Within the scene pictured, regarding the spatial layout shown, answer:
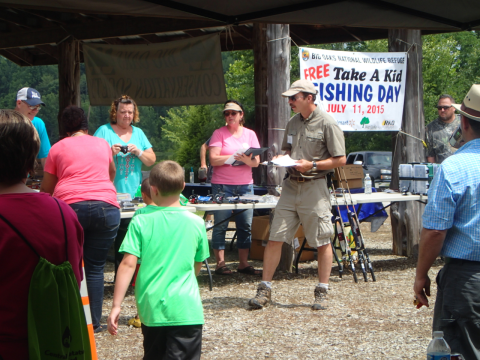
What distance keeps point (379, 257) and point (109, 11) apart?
531cm

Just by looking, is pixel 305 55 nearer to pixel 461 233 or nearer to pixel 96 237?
pixel 96 237

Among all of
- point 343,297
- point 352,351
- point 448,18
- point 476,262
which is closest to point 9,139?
point 476,262

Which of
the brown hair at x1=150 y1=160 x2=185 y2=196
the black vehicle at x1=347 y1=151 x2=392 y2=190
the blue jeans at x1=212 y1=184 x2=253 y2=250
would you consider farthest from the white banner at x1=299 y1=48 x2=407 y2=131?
the black vehicle at x1=347 y1=151 x2=392 y2=190

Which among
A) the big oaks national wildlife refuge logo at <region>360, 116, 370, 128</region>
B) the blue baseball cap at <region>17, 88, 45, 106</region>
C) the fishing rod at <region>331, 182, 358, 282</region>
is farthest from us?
Result: the big oaks national wildlife refuge logo at <region>360, 116, 370, 128</region>

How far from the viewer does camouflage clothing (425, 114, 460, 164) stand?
7.63 meters

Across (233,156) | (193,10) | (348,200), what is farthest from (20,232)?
(348,200)

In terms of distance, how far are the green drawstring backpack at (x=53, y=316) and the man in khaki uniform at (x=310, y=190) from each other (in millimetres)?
3459

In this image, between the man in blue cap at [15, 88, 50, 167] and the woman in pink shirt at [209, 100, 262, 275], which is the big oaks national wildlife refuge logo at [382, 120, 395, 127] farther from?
the man in blue cap at [15, 88, 50, 167]

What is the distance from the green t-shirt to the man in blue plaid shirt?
109cm

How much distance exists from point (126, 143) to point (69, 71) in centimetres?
481

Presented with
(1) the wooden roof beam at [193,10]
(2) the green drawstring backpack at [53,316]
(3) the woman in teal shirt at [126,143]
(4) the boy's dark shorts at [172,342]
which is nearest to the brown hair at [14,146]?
(2) the green drawstring backpack at [53,316]

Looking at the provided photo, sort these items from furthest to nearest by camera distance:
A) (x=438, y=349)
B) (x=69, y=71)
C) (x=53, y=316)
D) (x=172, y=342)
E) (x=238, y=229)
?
(x=69, y=71)
(x=238, y=229)
(x=172, y=342)
(x=438, y=349)
(x=53, y=316)

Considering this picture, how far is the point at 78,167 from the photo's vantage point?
13.8ft

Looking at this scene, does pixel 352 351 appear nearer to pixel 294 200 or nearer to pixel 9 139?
pixel 294 200
